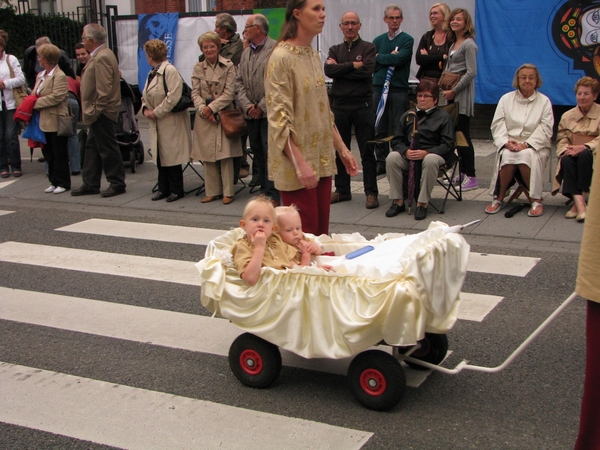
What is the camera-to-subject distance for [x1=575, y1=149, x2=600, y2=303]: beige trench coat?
9.15 feet

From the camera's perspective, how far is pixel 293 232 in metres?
4.63

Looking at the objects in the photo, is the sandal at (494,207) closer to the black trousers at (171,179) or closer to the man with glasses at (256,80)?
the man with glasses at (256,80)

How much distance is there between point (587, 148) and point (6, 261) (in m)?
6.18

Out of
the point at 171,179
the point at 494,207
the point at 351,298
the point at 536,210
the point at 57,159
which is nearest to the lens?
the point at 351,298

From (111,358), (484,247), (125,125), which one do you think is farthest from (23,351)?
(125,125)

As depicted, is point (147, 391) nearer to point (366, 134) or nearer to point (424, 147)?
point (424, 147)

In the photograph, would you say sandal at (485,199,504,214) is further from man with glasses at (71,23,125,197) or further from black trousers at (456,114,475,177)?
man with glasses at (71,23,125,197)

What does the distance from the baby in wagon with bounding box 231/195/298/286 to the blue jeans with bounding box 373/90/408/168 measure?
6498 millimetres

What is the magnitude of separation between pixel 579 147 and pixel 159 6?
15.3 m

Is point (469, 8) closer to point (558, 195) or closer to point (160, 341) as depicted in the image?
point (558, 195)

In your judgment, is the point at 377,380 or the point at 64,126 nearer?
the point at 377,380

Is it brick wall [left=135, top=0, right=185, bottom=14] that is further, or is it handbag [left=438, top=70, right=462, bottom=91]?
brick wall [left=135, top=0, right=185, bottom=14]

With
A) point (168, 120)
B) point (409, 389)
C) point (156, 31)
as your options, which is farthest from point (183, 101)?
point (156, 31)

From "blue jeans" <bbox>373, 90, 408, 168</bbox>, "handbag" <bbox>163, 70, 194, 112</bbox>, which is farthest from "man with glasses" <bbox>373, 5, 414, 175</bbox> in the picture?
"handbag" <bbox>163, 70, 194, 112</bbox>
